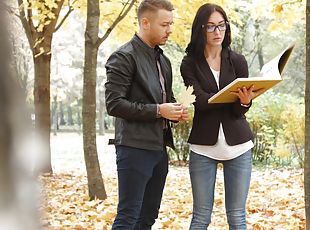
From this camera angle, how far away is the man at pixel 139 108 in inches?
119

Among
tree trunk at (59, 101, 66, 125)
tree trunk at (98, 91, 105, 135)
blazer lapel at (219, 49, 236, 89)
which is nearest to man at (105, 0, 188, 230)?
blazer lapel at (219, 49, 236, 89)

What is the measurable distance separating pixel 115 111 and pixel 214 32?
0.81 m

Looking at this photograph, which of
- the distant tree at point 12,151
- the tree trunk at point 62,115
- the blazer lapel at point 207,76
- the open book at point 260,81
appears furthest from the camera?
the tree trunk at point 62,115

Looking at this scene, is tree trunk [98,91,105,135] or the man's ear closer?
the man's ear

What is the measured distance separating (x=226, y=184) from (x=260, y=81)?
0.74 m

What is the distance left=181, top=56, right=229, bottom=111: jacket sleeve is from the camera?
10.7 feet

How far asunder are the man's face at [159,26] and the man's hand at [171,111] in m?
0.40

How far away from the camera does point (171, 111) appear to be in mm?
3061

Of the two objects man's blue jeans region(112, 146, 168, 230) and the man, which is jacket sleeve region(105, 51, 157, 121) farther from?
man's blue jeans region(112, 146, 168, 230)

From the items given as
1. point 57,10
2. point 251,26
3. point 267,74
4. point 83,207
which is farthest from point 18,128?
point 251,26

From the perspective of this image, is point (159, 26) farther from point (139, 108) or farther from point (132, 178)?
point (132, 178)

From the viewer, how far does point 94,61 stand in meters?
7.10

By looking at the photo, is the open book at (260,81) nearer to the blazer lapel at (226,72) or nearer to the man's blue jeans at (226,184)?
the blazer lapel at (226,72)

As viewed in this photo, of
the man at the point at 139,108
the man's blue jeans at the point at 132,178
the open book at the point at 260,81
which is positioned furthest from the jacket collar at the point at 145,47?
the man's blue jeans at the point at 132,178
